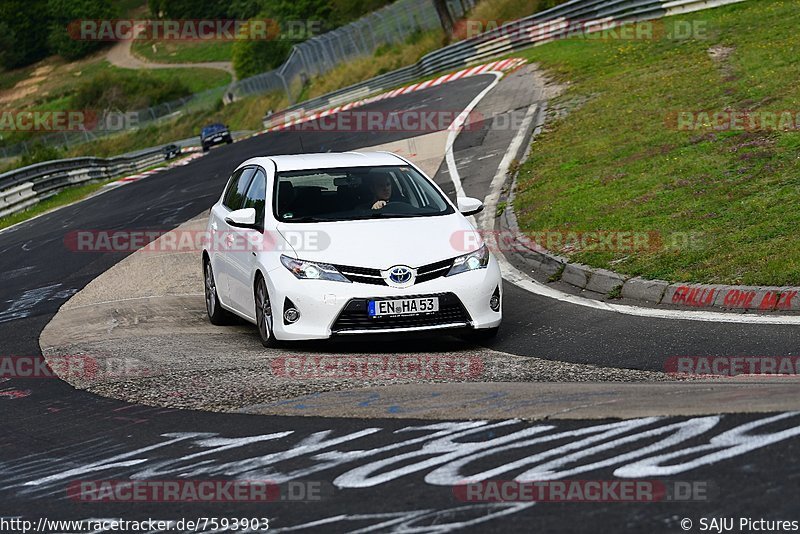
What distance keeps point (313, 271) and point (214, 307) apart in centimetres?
253

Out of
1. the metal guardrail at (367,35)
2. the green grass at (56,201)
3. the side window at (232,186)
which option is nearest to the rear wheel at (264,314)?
the side window at (232,186)

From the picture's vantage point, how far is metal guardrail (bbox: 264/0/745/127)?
36.7m

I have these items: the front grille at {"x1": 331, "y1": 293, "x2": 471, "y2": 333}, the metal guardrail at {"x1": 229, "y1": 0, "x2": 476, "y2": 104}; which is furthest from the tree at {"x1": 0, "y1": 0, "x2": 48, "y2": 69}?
the front grille at {"x1": 331, "y1": 293, "x2": 471, "y2": 333}

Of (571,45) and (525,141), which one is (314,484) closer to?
(525,141)

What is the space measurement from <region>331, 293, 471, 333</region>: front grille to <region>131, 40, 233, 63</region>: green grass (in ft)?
429

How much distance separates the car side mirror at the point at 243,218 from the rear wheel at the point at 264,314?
56 centimetres

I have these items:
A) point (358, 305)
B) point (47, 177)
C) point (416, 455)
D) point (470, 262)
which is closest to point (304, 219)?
point (358, 305)

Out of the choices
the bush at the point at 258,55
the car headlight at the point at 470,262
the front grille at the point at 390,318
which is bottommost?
the bush at the point at 258,55

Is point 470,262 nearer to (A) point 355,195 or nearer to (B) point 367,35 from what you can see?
(A) point 355,195

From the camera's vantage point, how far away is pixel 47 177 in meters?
34.1

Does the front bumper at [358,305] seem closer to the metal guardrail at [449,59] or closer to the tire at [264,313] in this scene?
the tire at [264,313]

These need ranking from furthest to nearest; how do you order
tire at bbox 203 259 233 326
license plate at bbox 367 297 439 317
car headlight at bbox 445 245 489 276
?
tire at bbox 203 259 233 326 < car headlight at bbox 445 245 489 276 < license plate at bbox 367 297 439 317

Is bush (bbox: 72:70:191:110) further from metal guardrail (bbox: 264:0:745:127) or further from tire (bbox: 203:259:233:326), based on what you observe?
tire (bbox: 203:259:233:326)

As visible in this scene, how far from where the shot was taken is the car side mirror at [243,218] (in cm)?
1052
